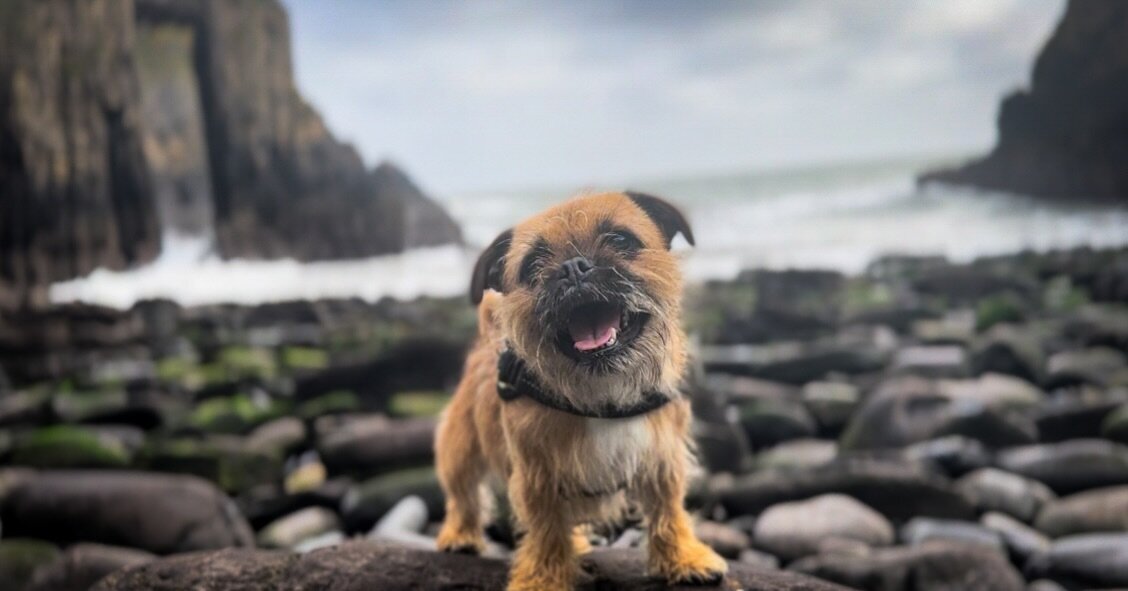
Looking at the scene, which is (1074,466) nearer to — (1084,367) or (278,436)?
(1084,367)

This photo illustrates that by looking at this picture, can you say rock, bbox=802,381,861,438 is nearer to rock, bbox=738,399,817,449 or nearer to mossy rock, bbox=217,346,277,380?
rock, bbox=738,399,817,449

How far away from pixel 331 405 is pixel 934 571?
4.27 m

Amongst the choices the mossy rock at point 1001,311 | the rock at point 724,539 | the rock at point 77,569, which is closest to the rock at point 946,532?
the rock at point 724,539

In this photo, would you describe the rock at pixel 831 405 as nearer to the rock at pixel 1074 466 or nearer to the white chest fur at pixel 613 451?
the rock at pixel 1074 466

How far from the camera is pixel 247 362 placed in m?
7.09

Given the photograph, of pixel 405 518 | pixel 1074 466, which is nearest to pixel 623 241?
pixel 405 518

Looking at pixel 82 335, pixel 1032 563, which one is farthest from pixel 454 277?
pixel 1032 563

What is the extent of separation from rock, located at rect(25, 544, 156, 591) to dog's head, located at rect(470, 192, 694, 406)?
246 cm

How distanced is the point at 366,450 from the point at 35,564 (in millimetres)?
1673

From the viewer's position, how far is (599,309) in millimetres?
1860

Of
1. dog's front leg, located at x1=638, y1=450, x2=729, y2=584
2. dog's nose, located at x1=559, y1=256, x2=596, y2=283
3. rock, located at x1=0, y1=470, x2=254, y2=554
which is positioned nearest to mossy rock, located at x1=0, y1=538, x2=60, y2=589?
rock, located at x1=0, y1=470, x2=254, y2=554

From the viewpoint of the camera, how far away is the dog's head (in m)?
1.85

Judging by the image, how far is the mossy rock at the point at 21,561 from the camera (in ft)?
11.8

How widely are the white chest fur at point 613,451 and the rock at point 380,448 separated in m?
2.58
